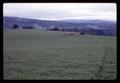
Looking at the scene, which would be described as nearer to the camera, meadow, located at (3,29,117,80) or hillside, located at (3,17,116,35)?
hillside, located at (3,17,116,35)

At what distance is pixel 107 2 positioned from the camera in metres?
2.52

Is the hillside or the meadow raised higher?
the hillside

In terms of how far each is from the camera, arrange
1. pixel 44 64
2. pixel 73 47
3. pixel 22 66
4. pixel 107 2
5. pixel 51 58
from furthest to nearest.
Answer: pixel 73 47 → pixel 51 58 → pixel 44 64 → pixel 22 66 → pixel 107 2

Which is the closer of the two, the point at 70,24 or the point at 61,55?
the point at 70,24

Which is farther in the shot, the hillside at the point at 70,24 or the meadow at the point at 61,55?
the meadow at the point at 61,55

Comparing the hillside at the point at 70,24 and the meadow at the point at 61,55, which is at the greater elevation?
the hillside at the point at 70,24

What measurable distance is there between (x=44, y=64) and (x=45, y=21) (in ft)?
5.02

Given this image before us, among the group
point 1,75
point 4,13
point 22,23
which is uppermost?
point 4,13

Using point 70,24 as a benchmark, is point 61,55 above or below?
below

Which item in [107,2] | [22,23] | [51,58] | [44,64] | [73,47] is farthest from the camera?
[73,47]

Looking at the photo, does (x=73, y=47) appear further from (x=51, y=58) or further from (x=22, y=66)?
(x=22, y=66)

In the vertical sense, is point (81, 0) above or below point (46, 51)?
above

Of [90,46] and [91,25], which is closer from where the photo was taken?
[91,25]

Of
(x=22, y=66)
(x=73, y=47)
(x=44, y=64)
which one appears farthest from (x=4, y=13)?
(x=73, y=47)
